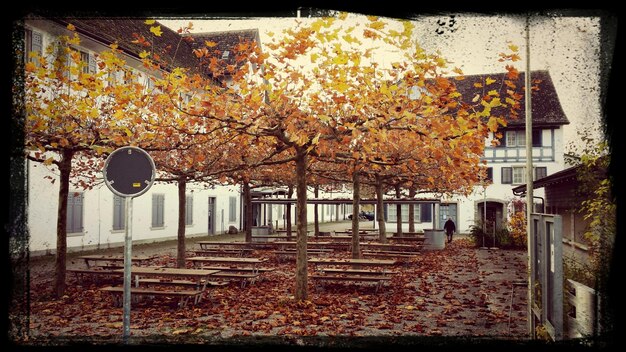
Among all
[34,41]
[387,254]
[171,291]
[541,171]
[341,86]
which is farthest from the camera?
[541,171]

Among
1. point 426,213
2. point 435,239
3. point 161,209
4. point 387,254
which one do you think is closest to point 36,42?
point 161,209

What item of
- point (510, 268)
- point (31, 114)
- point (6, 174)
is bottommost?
point (510, 268)

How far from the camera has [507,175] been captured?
37.2m

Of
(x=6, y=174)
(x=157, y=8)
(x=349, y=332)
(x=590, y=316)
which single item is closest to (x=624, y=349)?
(x=590, y=316)

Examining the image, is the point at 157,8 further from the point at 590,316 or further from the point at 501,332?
the point at 501,332

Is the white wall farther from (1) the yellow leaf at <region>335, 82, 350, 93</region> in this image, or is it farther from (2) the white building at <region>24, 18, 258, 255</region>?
(1) the yellow leaf at <region>335, 82, 350, 93</region>

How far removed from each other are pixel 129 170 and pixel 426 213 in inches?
1448

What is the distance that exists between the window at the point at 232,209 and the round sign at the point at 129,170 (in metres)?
31.2

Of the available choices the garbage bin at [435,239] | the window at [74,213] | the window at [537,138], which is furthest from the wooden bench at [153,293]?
the window at [537,138]

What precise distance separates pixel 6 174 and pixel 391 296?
867 cm

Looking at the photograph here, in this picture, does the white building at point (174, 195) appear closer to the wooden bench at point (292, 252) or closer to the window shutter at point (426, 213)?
the window shutter at point (426, 213)

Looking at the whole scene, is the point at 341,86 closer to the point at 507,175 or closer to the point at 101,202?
the point at 101,202

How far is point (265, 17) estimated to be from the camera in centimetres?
552

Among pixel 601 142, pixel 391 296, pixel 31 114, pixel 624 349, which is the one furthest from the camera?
pixel 391 296
